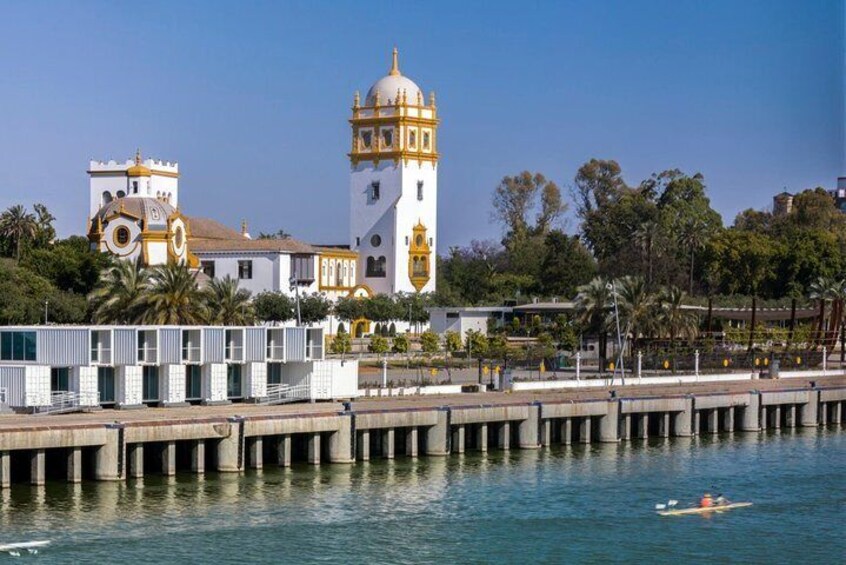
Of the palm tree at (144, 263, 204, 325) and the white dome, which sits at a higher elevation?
the white dome

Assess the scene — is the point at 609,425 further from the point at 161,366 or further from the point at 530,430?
the point at 161,366

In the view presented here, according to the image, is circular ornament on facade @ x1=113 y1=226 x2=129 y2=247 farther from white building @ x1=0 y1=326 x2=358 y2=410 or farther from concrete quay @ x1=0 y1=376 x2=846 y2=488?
white building @ x1=0 y1=326 x2=358 y2=410

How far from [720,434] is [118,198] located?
91.5 metres

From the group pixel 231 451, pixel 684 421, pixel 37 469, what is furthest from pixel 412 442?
pixel 684 421

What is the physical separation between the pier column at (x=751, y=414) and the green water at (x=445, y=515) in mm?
17086

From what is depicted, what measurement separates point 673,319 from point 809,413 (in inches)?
890

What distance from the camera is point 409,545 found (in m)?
63.8

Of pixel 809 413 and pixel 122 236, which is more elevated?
pixel 122 236

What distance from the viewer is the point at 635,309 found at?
4963 inches

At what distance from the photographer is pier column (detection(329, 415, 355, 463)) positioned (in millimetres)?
80688

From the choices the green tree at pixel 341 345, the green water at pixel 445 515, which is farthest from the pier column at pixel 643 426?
the green tree at pixel 341 345

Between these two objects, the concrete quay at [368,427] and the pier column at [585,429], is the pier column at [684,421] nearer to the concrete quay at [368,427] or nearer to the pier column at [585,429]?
the concrete quay at [368,427]

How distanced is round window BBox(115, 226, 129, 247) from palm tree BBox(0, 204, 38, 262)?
33.1ft

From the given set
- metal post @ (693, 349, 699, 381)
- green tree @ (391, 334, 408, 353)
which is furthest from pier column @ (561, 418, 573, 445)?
green tree @ (391, 334, 408, 353)
